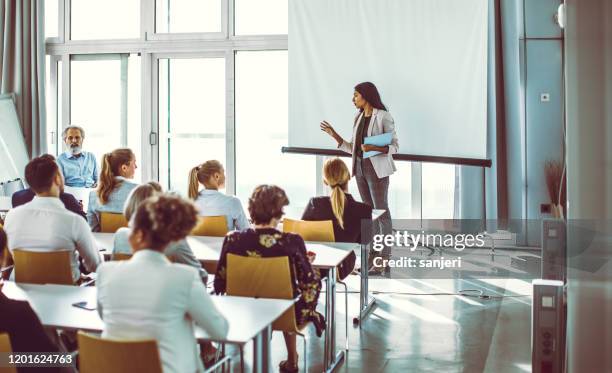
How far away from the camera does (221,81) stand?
8164mm

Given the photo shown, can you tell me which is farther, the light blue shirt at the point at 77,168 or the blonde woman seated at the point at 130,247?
the light blue shirt at the point at 77,168

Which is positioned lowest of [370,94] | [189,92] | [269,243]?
[269,243]

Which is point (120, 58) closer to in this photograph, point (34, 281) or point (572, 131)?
point (34, 281)

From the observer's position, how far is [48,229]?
140 inches

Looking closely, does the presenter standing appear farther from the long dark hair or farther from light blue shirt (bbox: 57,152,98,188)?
light blue shirt (bbox: 57,152,98,188)

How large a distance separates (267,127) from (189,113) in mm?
936

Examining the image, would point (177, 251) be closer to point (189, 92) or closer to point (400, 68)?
point (400, 68)

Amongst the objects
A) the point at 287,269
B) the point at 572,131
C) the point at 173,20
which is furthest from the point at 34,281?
the point at 173,20

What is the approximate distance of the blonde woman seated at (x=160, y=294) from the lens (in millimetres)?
2197

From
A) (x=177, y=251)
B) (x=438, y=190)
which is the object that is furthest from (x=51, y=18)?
(x=177, y=251)

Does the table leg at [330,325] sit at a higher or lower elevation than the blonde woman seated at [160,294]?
lower

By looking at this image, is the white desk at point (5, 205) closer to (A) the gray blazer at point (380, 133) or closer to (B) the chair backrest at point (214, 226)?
(B) the chair backrest at point (214, 226)

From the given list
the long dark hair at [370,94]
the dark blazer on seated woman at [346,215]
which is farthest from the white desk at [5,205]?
the long dark hair at [370,94]

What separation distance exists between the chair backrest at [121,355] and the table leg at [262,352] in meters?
0.56
